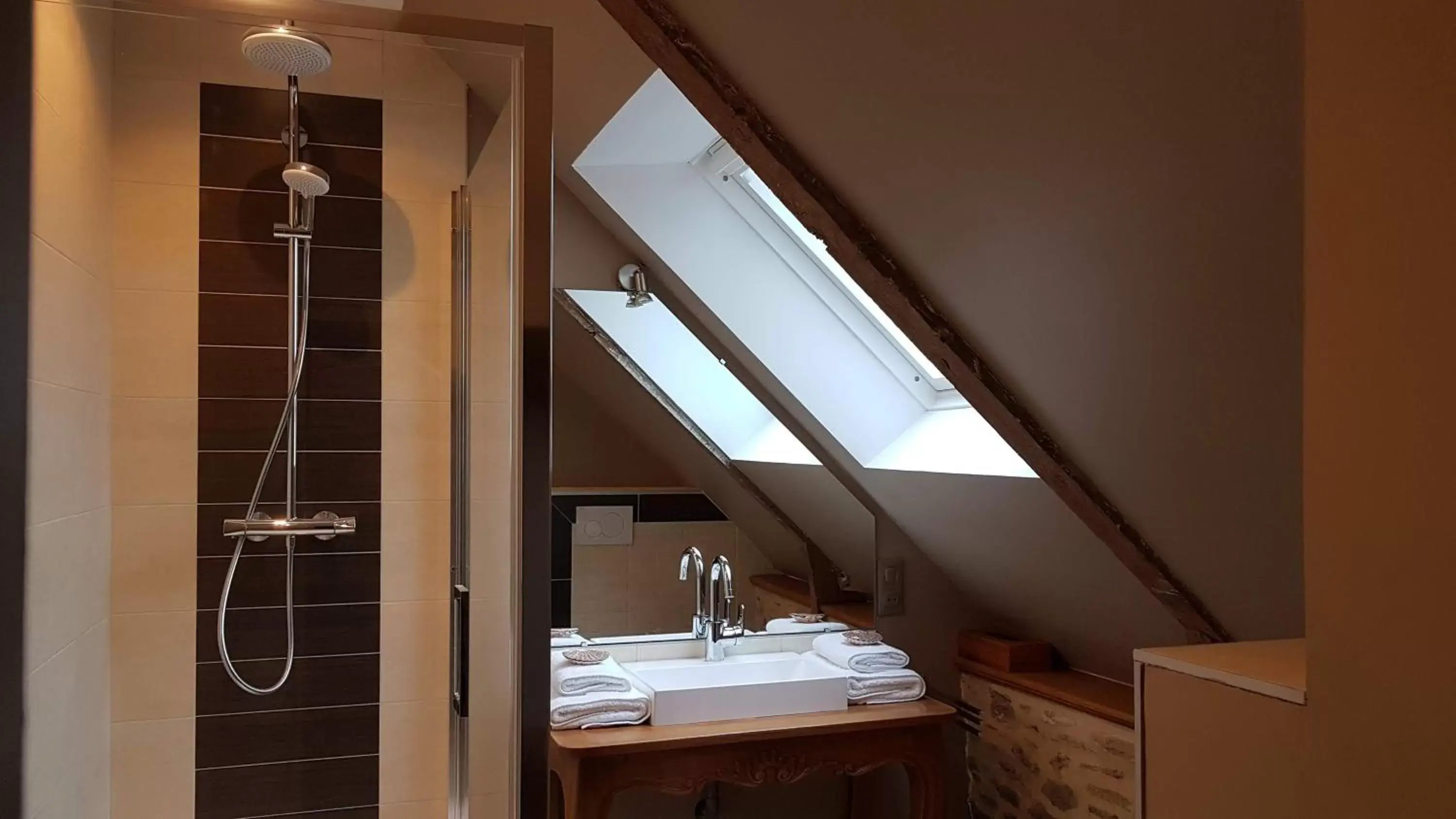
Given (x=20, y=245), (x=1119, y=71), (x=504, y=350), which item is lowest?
(x=504, y=350)

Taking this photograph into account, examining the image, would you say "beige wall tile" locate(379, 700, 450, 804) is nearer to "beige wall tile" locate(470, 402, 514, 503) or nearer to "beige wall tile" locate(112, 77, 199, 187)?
"beige wall tile" locate(470, 402, 514, 503)

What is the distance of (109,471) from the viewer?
2254mm

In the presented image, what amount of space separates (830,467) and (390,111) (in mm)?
1462

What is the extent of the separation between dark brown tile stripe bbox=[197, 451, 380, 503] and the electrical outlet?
1.40 meters

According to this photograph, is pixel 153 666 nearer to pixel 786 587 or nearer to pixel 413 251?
pixel 413 251

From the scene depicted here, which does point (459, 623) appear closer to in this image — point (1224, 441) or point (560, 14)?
point (560, 14)

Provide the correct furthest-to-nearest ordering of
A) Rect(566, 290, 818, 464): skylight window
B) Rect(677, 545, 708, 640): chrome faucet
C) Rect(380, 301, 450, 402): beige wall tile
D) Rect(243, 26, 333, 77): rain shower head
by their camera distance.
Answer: Rect(677, 545, 708, 640): chrome faucet
Rect(566, 290, 818, 464): skylight window
Rect(380, 301, 450, 402): beige wall tile
Rect(243, 26, 333, 77): rain shower head

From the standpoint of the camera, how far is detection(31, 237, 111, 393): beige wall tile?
1.79 metres

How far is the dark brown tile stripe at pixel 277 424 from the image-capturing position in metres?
2.37

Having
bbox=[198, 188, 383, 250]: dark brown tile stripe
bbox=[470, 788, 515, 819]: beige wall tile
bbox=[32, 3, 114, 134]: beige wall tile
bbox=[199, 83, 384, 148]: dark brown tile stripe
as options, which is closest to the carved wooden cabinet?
bbox=[470, 788, 515, 819]: beige wall tile

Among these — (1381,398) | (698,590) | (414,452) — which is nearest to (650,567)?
(698,590)

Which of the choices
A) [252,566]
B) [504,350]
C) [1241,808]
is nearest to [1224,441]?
[1241,808]

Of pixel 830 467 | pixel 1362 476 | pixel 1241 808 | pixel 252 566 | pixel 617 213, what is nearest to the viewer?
pixel 1362 476

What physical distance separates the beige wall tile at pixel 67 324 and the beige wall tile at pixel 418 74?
698 mm
